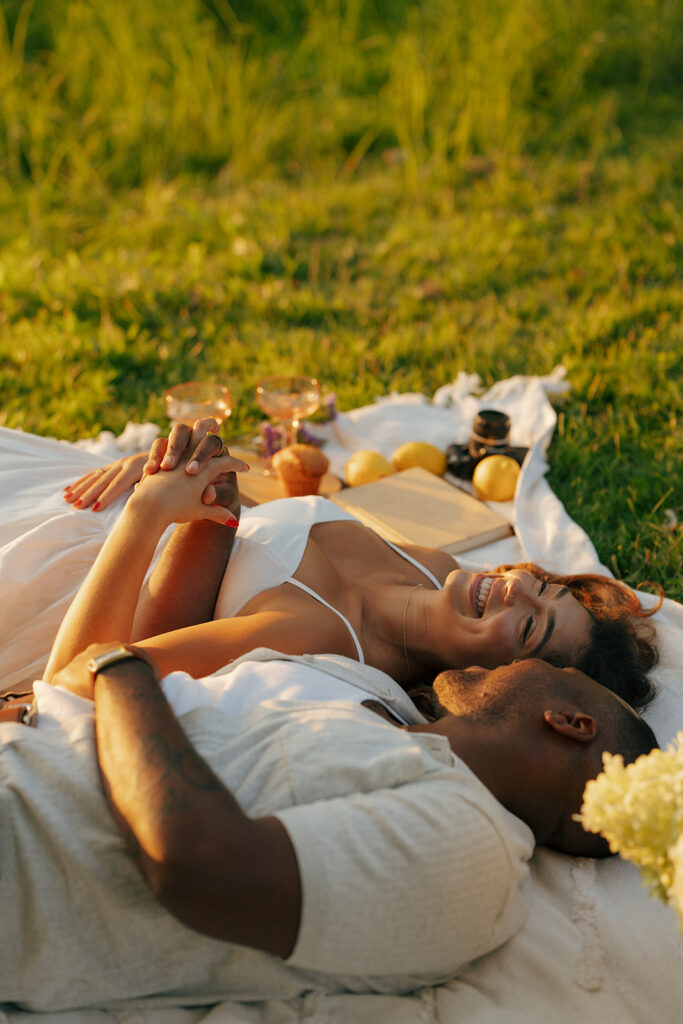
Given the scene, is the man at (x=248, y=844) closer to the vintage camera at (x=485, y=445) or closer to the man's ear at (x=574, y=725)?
the man's ear at (x=574, y=725)

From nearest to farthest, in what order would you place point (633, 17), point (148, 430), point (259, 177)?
point (148, 430) < point (259, 177) < point (633, 17)

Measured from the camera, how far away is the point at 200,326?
5117 mm

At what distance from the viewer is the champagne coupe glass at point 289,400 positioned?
12.0 ft

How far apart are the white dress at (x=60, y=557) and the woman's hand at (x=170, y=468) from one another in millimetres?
49

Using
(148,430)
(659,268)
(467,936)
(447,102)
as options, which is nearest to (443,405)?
(148,430)

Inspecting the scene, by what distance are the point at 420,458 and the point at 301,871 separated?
2510 mm

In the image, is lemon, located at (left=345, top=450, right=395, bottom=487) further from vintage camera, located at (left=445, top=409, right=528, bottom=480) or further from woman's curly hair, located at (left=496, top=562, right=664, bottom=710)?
woman's curly hair, located at (left=496, top=562, right=664, bottom=710)

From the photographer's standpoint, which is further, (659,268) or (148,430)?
(659,268)

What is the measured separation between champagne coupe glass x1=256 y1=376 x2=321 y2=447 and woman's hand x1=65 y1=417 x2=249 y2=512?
87 centimetres

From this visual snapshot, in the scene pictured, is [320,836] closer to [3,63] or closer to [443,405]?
[443,405]

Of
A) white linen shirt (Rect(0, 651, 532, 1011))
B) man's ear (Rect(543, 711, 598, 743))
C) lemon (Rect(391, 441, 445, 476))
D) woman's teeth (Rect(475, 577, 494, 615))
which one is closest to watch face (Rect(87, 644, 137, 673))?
white linen shirt (Rect(0, 651, 532, 1011))

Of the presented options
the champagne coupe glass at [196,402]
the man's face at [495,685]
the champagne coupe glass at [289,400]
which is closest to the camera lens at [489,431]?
the champagne coupe glass at [289,400]

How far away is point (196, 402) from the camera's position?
362 centimetres

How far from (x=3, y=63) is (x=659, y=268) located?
16.5 feet
